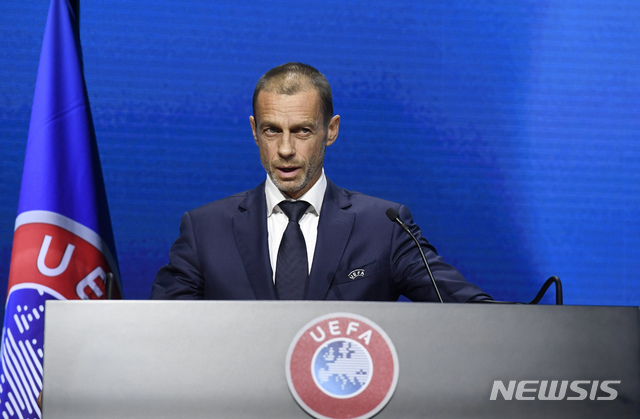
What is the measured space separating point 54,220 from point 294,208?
83cm

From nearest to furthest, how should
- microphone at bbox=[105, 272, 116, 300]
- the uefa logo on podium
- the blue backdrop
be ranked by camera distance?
the uefa logo on podium, microphone at bbox=[105, 272, 116, 300], the blue backdrop

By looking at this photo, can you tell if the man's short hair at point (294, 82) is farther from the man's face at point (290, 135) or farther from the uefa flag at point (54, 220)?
the uefa flag at point (54, 220)

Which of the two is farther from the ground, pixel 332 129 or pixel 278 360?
pixel 332 129

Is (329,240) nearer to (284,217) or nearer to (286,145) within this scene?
(284,217)

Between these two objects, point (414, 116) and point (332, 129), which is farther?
point (414, 116)

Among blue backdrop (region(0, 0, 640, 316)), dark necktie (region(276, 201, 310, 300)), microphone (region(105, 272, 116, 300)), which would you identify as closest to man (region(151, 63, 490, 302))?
dark necktie (region(276, 201, 310, 300))

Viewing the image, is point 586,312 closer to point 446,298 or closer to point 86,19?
point 446,298

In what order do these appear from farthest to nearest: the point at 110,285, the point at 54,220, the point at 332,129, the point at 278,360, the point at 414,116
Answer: the point at 414,116 → the point at 54,220 → the point at 332,129 → the point at 110,285 → the point at 278,360

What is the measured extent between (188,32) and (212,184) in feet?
1.77

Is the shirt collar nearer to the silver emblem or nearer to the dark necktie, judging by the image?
the dark necktie

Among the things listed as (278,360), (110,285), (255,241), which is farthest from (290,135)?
(278,360)

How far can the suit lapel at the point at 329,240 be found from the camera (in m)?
1.44

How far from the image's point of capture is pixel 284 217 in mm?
1583

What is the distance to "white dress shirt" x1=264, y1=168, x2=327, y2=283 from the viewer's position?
5.06 feet
